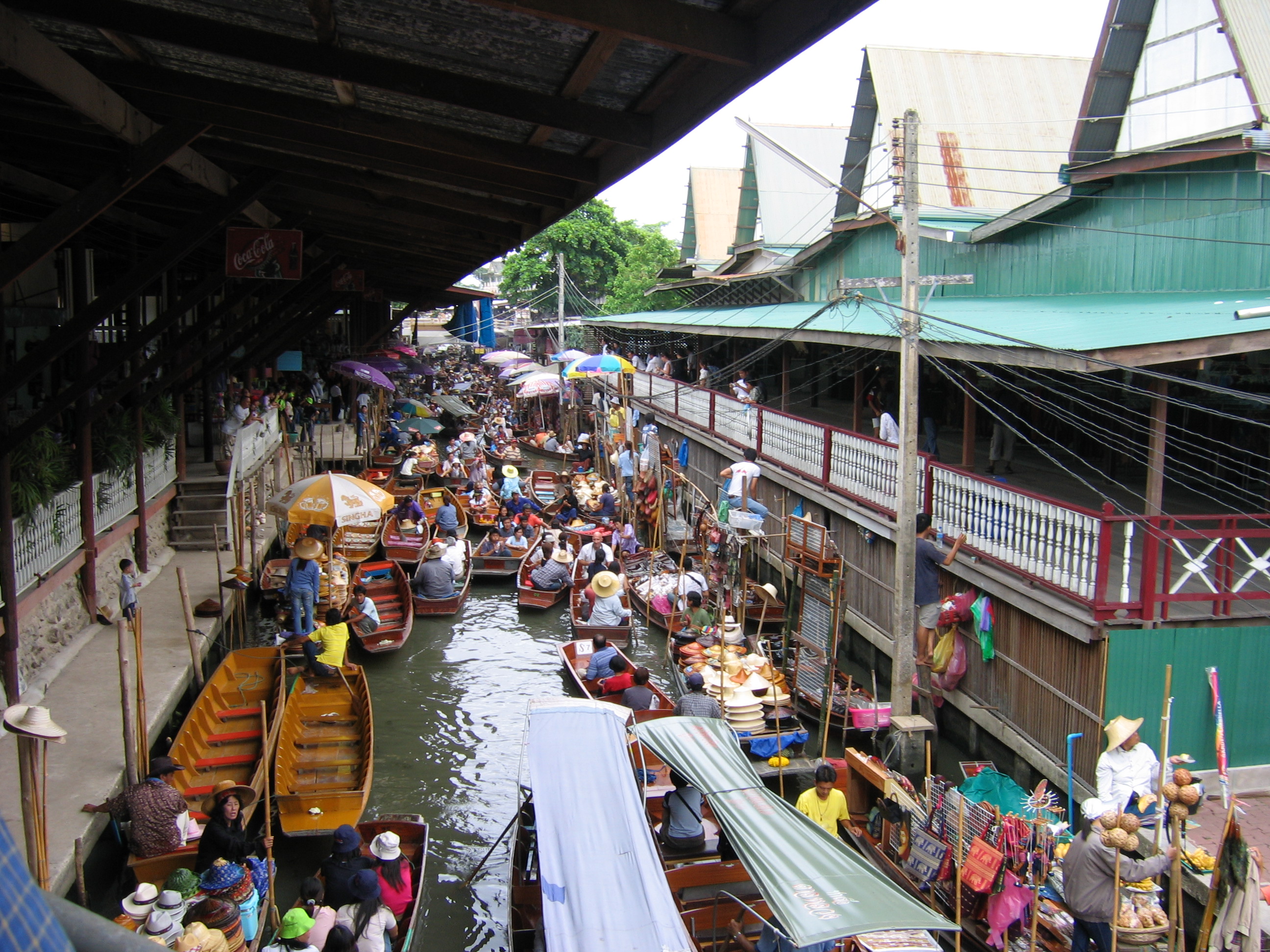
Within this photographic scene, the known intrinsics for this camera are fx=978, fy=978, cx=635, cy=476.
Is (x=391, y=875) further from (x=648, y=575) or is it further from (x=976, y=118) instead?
(x=976, y=118)

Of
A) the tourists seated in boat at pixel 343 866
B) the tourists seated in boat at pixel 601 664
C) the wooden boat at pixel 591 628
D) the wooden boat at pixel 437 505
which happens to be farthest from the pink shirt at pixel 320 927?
the wooden boat at pixel 437 505

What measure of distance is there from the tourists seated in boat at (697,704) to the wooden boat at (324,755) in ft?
11.1

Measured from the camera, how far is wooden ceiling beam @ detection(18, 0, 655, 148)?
5527mm

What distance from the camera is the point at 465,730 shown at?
1367cm

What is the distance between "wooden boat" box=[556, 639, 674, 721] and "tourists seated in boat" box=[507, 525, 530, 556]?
387cm

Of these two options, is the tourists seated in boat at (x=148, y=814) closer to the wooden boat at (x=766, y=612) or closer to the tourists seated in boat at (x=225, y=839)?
the tourists seated in boat at (x=225, y=839)

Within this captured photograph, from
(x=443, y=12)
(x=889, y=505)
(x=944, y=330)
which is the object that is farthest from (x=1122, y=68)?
(x=443, y=12)

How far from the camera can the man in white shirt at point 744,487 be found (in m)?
15.0

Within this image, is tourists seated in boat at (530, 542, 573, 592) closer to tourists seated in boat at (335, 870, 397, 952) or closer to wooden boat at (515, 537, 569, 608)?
wooden boat at (515, 537, 569, 608)

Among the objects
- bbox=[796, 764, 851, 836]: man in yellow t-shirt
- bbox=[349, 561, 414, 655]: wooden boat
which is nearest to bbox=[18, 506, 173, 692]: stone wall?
bbox=[349, 561, 414, 655]: wooden boat

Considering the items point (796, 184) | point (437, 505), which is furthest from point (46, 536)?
point (796, 184)

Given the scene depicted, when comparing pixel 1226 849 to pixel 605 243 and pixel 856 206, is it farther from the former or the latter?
pixel 605 243

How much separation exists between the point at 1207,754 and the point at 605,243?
45.6 m

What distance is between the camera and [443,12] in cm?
462
